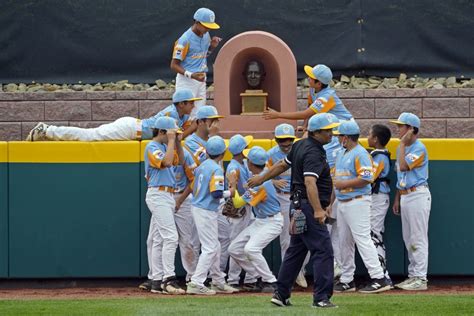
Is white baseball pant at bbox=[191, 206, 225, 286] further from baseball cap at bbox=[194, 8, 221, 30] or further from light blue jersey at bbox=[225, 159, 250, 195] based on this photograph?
baseball cap at bbox=[194, 8, 221, 30]

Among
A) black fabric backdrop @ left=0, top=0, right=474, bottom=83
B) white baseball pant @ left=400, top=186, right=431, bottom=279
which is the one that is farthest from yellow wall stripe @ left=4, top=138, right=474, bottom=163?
black fabric backdrop @ left=0, top=0, right=474, bottom=83

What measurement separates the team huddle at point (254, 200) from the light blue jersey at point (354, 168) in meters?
0.01

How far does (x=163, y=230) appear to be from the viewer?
14.9 metres

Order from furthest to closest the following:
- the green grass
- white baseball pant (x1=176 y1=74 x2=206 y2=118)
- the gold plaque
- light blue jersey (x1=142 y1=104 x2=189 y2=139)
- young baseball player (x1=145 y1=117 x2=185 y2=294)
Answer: the gold plaque → white baseball pant (x1=176 y1=74 x2=206 y2=118) → light blue jersey (x1=142 y1=104 x2=189 y2=139) → young baseball player (x1=145 y1=117 x2=185 y2=294) → the green grass

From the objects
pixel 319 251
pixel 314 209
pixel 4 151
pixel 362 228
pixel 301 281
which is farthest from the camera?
pixel 4 151

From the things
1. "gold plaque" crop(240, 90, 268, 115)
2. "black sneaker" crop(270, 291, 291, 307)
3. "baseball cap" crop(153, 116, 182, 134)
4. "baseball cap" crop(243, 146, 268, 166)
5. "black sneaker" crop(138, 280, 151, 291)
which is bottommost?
"black sneaker" crop(138, 280, 151, 291)

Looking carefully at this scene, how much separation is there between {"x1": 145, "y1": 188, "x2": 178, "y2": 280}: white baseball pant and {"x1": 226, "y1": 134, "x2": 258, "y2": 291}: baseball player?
73cm

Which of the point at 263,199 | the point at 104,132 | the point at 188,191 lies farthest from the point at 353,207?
the point at 104,132

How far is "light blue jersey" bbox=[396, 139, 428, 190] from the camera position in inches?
586

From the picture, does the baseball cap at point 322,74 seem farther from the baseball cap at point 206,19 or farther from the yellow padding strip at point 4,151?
the yellow padding strip at point 4,151

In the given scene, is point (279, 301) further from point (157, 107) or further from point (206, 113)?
point (157, 107)

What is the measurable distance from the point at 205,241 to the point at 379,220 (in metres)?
2.07

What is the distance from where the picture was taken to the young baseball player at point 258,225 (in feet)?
48.0

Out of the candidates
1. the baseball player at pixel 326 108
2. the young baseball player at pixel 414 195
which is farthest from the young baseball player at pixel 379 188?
the baseball player at pixel 326 108
